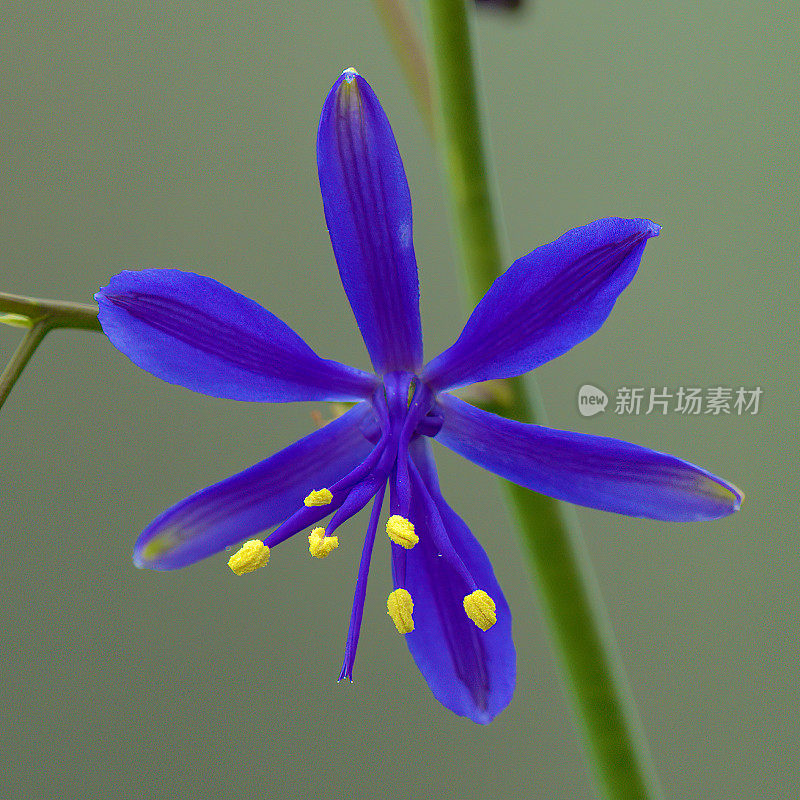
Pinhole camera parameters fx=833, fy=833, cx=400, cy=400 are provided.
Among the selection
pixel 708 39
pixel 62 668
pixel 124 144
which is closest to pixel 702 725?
pixel 62 668

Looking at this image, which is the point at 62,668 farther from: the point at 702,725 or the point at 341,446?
the point at 341,446

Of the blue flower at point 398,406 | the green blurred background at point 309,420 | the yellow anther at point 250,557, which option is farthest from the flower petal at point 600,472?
the green blurred background at point 309,420

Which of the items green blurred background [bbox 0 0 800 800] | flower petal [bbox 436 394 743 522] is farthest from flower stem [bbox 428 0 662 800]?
green blurred background [bbox 0 0 800 800]

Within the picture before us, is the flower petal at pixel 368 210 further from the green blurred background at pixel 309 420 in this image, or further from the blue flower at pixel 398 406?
the green blurred background at pixel 309 420

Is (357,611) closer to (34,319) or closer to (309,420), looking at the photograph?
(34,319)

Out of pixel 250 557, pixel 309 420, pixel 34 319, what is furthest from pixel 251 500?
pixel 309 420

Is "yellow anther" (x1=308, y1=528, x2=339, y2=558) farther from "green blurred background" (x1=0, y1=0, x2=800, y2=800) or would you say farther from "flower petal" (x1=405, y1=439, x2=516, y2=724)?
"green blurred background" (x1=0, y1=0, x2=800, y2=800)
